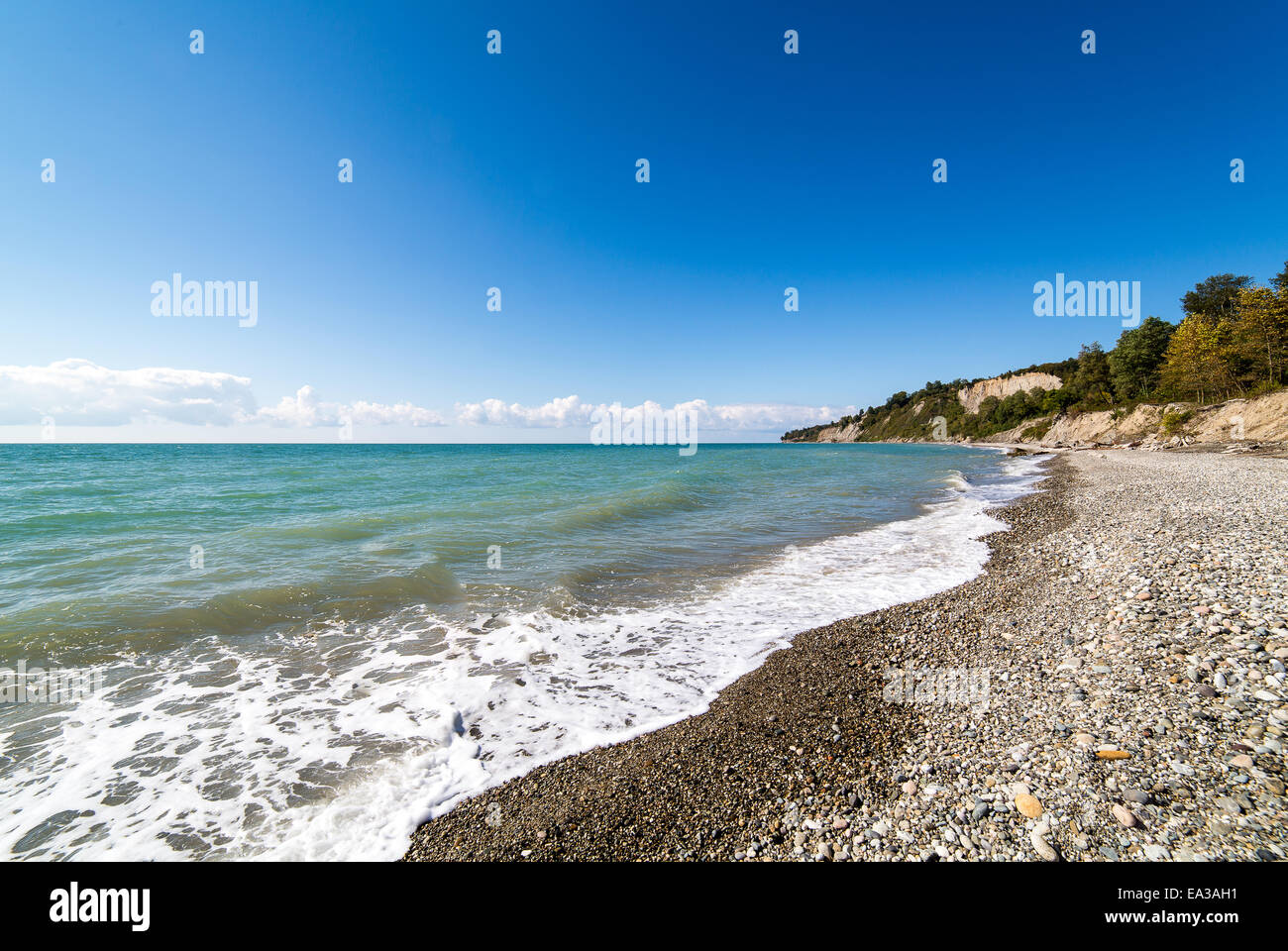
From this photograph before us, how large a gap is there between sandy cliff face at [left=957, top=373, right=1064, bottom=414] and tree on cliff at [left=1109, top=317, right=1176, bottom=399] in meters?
37.3

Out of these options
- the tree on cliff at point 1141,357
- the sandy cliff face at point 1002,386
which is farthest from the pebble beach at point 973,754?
the sandy cliff face at point 1002,386

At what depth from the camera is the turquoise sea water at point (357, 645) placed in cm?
475

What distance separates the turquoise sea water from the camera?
475cm

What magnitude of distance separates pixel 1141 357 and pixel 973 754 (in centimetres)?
10029

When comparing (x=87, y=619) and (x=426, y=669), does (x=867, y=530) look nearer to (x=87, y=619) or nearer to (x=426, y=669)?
(x=426, y=669)

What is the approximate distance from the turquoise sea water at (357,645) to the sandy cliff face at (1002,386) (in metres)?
132

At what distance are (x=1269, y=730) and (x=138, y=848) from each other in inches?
408

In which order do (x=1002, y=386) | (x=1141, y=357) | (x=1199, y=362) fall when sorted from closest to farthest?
(x=1199, y=362) < (x=1141, y=357) < (x=1002, y=386)

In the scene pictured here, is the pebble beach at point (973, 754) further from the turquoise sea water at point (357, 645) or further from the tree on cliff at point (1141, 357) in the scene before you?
the tree on cliff at point (1141, 357)

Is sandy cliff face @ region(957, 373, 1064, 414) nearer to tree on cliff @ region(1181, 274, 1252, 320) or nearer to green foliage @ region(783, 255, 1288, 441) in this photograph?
green foliage @ region(783, 255, 1288, 441)

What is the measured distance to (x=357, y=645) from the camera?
8500 millimetres

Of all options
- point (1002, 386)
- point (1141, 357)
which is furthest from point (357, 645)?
point (1002, 386)

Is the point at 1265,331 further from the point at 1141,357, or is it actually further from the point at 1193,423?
the point at 1141,357
